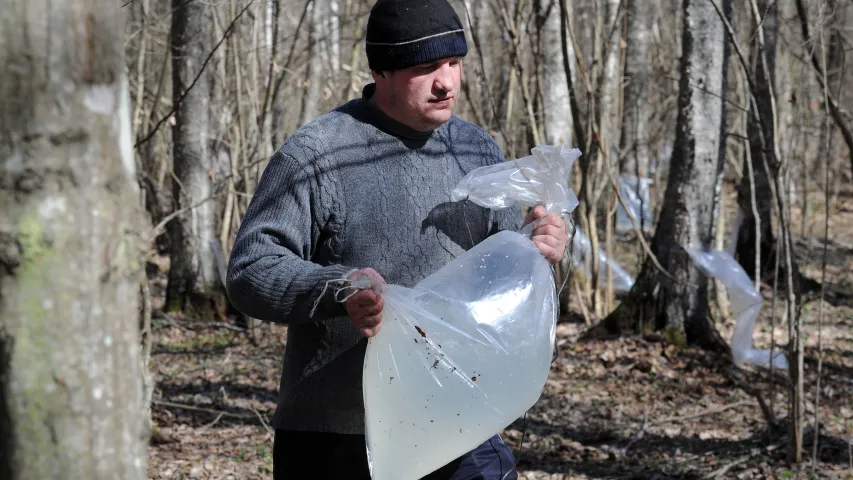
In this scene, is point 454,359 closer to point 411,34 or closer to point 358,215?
point 358,215

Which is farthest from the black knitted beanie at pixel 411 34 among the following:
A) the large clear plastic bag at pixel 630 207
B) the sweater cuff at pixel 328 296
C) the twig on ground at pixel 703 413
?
the large clear plastic bag at pixel 630 207

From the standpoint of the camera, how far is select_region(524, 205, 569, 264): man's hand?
2.29 m

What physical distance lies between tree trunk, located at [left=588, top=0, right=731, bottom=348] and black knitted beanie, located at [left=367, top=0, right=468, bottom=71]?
4013mm

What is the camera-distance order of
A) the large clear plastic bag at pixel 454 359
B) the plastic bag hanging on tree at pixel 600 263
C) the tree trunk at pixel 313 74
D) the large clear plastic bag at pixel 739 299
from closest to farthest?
1. the large clear plastic bag at pixel 454 359
2. the large clear plastic bag at pixel 739 299
3. the plastic bag hanging on tree at pixel 600 263
4. the tree trunk at pixel 313 74

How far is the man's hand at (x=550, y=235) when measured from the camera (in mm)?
2291

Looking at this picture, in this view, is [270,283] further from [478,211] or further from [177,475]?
[177,475]

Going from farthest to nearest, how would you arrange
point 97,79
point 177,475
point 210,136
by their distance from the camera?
point 210,136, point 177,475, point 97,79

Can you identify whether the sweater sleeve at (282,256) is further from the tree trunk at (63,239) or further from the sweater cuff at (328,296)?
the tree trunk at (63,239)

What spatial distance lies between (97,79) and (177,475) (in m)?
3.41

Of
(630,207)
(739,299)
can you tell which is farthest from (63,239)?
(630,207)

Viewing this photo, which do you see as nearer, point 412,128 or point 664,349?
point 412,128

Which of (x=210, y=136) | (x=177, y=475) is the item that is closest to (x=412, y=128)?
(x=177, y=475)

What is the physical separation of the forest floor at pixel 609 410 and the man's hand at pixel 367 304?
86.7 inches

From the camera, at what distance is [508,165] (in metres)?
2.39
